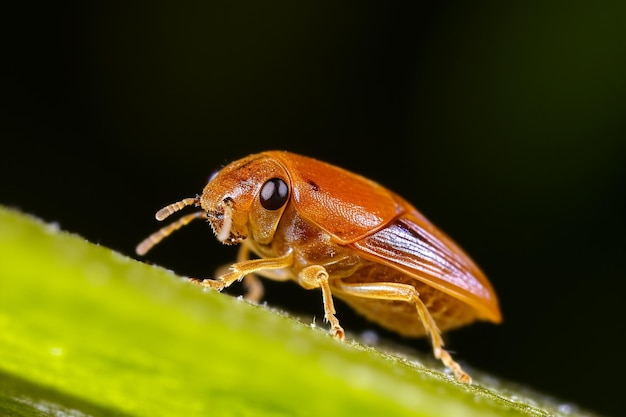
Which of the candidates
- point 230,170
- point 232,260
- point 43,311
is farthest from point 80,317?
point 232,260

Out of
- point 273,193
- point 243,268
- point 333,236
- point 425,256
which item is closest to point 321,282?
point 333,236

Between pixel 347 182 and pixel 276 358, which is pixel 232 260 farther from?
pixel 276 358

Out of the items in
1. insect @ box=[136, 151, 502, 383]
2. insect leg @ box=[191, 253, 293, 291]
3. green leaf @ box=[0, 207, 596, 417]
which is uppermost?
insect @ box=[136, 151, 502, 383]

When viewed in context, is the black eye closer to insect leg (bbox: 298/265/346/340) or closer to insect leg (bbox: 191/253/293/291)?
insect leg (bbox: 191/253/293/291)

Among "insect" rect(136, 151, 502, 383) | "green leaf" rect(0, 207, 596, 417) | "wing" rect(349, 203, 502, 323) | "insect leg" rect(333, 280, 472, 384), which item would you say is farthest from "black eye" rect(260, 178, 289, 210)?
"green leaf" rect(0, 207, 596, 417)

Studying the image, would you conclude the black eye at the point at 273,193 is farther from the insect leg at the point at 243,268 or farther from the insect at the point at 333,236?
the insect leg at the point at 243,268

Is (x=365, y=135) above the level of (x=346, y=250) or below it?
above
